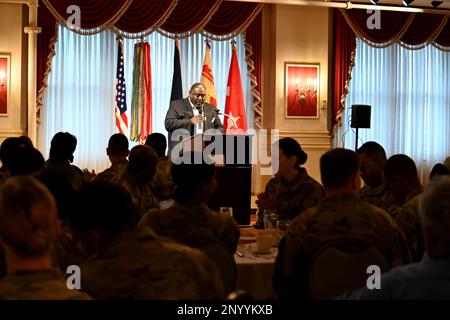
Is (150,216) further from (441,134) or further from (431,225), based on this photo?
(441,134)

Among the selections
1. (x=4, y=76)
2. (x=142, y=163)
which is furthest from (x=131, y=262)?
(x=4, y=76)

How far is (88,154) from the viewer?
11.7 meters

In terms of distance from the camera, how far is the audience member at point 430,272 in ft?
7.19

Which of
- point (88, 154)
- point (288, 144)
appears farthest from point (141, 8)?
point (288, 144)

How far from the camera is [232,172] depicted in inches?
322

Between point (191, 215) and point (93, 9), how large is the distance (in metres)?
8.42

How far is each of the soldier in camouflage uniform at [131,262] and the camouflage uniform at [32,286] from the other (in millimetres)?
372

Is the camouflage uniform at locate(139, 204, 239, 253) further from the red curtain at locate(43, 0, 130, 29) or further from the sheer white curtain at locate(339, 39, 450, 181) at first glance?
the sheer white curtain at locate(339, 39, 450, 181)

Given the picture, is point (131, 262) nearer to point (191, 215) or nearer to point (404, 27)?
point (191, 215)

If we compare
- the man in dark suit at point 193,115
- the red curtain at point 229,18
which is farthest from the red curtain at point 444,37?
the man in dark suit at point 193,115

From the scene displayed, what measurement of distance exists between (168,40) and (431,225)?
33.0 feet

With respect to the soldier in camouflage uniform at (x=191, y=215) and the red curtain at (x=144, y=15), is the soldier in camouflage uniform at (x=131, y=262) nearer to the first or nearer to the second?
the soldier in camouflage uniform at (x=191, y=215)

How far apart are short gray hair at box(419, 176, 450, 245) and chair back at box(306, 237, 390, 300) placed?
88 cm

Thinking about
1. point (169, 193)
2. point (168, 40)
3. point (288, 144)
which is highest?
point (168, 40)
